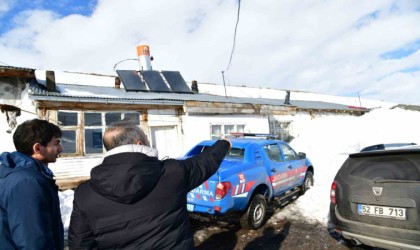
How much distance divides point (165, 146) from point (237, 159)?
6.41 metres

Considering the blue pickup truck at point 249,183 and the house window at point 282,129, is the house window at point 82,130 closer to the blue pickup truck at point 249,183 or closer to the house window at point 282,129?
the blue pickup truck at point 249,183

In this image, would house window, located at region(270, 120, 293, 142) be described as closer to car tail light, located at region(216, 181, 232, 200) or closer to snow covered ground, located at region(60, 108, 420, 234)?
snow covered ground, located at region(60, 108, 420, 234)

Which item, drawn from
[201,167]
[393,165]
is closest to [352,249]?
[393,165]

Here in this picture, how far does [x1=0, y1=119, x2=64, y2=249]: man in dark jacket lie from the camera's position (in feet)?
5.73

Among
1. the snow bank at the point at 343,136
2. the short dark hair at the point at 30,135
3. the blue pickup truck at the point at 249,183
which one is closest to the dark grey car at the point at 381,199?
the blue pickup truck at the point at 249,183

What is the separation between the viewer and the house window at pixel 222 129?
42.5 feet

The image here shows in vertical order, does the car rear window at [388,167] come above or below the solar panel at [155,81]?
below

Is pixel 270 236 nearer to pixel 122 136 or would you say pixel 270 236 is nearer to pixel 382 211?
pixel 382 211

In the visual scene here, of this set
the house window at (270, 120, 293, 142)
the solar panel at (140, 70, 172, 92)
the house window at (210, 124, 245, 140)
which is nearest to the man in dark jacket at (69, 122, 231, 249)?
the house window at (210, 124, 245, 140)

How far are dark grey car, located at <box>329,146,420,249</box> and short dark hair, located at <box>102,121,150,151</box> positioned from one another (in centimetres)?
329

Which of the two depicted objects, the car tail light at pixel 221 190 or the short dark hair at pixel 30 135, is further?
the car tail light at pixel 221 190

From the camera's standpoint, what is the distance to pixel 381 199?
3.66m

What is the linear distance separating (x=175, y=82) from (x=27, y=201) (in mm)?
13748

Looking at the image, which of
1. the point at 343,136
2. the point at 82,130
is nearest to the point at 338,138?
the point at 343,136
